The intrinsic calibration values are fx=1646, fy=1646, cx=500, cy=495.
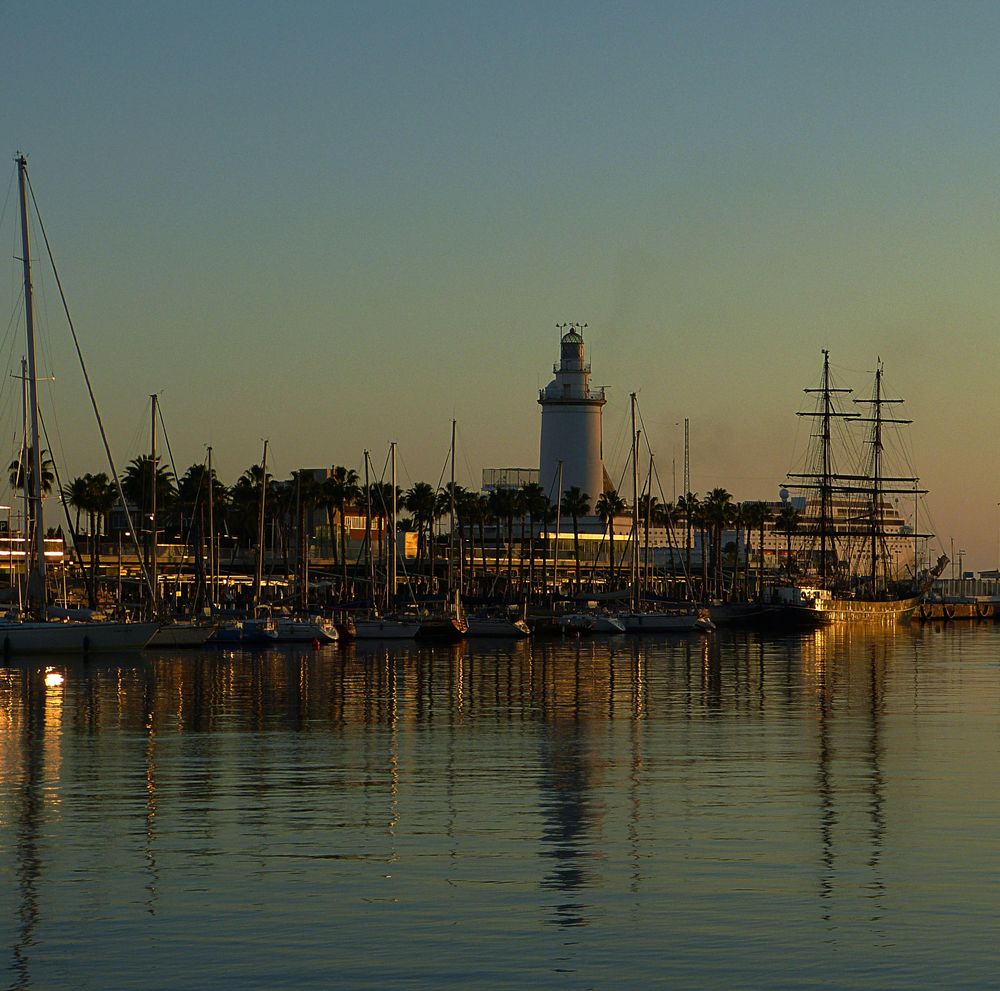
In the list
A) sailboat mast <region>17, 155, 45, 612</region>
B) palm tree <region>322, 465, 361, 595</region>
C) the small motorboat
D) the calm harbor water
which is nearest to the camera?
the calm harbor water

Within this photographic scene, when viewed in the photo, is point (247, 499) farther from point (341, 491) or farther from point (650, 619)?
point (650, 619)

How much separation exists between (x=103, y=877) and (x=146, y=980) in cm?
476

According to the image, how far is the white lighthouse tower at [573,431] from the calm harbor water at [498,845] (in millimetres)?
146258

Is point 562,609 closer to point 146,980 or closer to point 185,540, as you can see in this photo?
point 185,540

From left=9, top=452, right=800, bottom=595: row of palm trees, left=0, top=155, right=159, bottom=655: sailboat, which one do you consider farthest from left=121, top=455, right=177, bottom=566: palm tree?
left=0, top=155, right=159, bottom=655: sailboat

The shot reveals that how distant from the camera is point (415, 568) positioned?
543 feet

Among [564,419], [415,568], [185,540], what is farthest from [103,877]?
[564,419]

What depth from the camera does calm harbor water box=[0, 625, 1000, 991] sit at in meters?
15.6

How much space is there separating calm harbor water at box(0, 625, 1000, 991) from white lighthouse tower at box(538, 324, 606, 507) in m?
146

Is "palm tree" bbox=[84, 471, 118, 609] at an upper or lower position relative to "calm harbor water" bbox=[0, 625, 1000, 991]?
upper

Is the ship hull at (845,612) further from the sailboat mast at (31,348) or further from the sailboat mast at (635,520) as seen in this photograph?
the sailboat mast at (31,348)

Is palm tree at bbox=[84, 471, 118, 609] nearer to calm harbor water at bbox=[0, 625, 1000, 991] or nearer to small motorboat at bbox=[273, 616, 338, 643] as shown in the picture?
small motorboat at bbox=[273, 616, 338, 643]

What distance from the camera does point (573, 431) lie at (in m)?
192

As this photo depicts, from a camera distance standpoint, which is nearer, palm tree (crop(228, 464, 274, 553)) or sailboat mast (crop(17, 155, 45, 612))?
sailboat mast (crop(17, 155, 45, 612))
